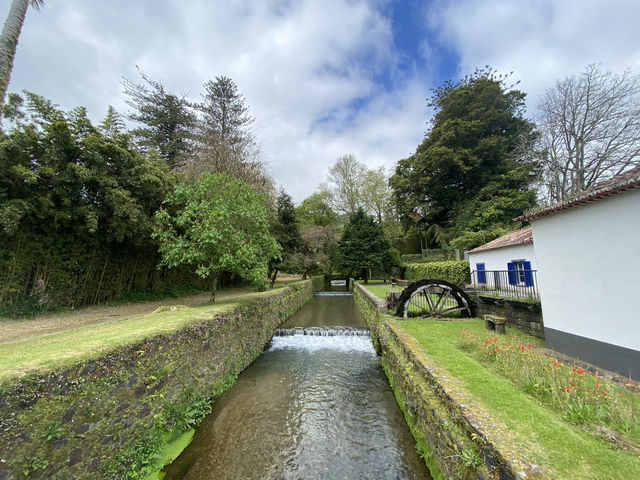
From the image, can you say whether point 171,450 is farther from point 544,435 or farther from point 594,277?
point 594,277

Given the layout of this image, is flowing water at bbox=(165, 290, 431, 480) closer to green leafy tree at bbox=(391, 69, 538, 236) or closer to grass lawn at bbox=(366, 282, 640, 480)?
grass lawn at bbox=(366, 282, 640, 480)

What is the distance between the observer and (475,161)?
22.2 metres

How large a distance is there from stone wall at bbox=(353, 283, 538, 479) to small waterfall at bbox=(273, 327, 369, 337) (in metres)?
4.94

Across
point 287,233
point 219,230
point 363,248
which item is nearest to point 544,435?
point 219,230

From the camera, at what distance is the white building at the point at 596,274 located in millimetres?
4207

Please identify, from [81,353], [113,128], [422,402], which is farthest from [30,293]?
[422,402]

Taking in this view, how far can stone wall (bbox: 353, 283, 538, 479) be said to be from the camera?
236 cm

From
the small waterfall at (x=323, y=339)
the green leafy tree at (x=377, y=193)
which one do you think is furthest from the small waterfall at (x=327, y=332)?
the green leafy tree at (x=377, y=193)

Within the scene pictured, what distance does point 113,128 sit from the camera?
10289 millimetres

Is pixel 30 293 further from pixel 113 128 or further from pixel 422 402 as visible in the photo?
pixel 422 402

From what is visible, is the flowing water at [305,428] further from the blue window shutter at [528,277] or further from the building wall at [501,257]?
the building wall at [501,257]

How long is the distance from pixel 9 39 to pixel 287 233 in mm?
16359

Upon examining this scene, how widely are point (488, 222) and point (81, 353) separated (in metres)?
23.4

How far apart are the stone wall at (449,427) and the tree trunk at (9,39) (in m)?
11.6
